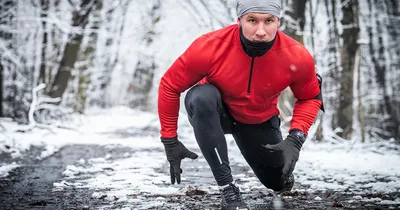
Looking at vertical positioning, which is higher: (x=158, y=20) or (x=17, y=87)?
(x=158, y=20)

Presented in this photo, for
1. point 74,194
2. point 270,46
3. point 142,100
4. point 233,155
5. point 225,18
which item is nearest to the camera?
point 270,46

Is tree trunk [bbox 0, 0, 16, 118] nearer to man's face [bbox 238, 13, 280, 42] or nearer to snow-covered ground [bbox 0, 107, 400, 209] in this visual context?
snow-covered ground [bbox 0, 107, 400, 209]

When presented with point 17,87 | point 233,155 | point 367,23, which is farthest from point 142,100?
point 233,155

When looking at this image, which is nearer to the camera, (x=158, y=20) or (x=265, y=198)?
(x=265, y=198)

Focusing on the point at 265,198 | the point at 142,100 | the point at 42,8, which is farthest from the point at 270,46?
the point at 142,100

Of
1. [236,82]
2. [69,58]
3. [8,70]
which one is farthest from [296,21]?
[236,82]

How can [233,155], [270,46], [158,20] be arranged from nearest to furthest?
[270,46]
[233,155]
[158,20]

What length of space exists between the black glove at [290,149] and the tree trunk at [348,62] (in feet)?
23.0

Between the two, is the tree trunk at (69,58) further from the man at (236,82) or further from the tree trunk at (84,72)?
the man at (236,82)

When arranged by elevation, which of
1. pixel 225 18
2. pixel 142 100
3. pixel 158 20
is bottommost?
pixel 142 100

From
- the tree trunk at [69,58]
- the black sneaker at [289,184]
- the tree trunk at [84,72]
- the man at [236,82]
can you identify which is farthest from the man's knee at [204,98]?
the tree trunk at [84,72]

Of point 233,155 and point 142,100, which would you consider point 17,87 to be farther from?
point 142,100

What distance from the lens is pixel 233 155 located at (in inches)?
267

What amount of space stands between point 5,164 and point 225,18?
21.8 ft
